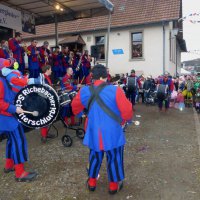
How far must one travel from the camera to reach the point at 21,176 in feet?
14.6

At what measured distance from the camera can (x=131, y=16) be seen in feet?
66.9

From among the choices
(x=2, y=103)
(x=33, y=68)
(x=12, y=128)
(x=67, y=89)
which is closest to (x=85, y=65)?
(x=33, y=68)

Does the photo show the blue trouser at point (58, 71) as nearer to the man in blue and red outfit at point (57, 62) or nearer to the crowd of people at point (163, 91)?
the man in blue and red outfit at point (57, 62)

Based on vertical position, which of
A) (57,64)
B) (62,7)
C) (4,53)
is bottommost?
(57,64)

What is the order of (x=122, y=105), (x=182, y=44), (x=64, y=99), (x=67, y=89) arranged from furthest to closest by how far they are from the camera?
1. (x=182, y=44)
2. (x=67, y=89)
3. (x=64, y=99)
4. (x=122, y=105)

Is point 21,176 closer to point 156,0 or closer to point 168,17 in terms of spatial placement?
point 168,17

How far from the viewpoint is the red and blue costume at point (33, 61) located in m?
10.2

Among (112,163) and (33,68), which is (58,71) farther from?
(112,163)

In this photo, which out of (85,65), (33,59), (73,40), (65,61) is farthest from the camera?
(73,40)

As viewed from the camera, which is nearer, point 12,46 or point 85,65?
point 12,46

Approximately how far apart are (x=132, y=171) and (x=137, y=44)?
16.4 m

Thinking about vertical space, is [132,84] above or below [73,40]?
below

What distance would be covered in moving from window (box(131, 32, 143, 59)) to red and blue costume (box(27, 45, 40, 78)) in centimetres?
1126

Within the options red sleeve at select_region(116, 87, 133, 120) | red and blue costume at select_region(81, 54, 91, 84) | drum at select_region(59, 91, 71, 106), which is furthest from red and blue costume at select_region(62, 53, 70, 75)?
red sleeve at select_region(116, 87, 133, 120)
